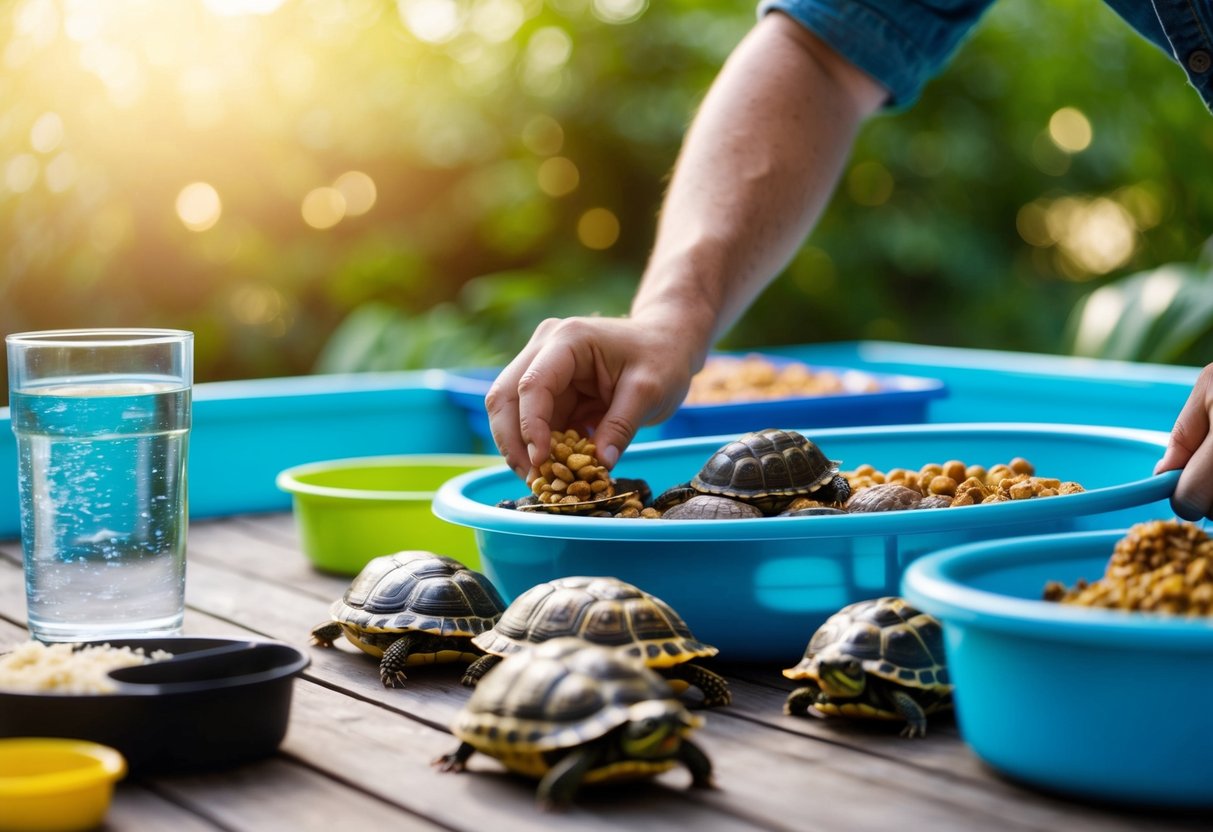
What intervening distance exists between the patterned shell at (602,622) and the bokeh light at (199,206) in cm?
425

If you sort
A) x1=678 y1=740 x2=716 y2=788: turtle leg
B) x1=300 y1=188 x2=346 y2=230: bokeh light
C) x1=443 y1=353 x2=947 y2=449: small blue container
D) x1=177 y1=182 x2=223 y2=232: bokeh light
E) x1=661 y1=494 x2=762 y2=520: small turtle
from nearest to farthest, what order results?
x1=678 y1=740 x2=716 y2=788: turtle leg
x1=661 y1=494 x2=762 y2=520: small turtle
x1=443 y1=353 x2=947 y2=449: small blue container
x1=177 y1=182 x2=223 y2=232: bokeh light
x1=300 y1=188 x2=346 y2=230: bokeh light

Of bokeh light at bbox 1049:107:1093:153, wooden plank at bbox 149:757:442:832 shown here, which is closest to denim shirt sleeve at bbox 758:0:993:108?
wooden plank at bbox 149:757:442:832

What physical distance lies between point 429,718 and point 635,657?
0.62 ft

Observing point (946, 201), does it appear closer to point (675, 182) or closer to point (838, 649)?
point (675, 182)

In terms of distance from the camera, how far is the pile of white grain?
996 mm

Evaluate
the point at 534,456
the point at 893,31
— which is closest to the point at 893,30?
the point at 893,31

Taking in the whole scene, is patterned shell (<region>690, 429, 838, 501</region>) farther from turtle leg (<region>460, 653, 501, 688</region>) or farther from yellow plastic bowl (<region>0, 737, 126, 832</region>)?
yellow plastic bowl (<region>0, 737, 126, 832</region>)

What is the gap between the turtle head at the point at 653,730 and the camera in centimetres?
92

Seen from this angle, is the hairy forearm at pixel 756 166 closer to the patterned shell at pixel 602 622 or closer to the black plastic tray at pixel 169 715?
the patterned shell at pixel 602 622

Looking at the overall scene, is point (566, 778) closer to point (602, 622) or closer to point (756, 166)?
point (602, 622)

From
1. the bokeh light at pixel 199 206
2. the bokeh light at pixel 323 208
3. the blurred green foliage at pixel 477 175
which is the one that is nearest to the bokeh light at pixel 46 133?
the blurred green foliage at pixel 477 175

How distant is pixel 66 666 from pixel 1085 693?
2.37ft

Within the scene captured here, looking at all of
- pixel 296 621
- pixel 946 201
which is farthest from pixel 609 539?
pixel 946 201

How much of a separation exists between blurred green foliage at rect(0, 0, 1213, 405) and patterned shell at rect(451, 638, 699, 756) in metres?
3.39
